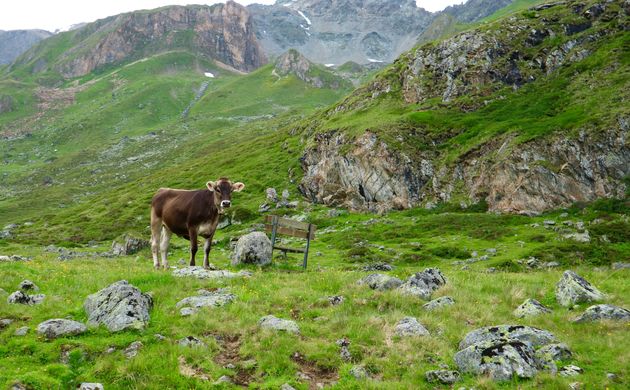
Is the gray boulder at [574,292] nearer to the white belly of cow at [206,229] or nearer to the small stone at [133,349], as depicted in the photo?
the small stone at [133,349]

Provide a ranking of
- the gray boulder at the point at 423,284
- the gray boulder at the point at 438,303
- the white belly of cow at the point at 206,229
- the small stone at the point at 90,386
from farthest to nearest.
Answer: the white belly of cow at the point at 206,229 → the gray boulder at the point at 423,284 → the gray boulder at the point at 438,303 → the small stone at the point at 90,386

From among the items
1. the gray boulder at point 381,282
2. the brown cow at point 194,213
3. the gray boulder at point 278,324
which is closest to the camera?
the gray boulder at point 278,324

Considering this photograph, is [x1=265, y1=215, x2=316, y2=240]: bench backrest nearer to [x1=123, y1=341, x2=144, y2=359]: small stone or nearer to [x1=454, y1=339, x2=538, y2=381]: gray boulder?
[x1=123, y1=341, x2=144, y2=359]: small stone

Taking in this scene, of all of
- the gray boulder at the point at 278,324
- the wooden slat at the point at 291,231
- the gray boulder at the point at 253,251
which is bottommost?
the gray boulder at the point at 253,251

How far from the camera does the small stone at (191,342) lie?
11768 mm

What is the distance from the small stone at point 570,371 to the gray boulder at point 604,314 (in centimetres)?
319

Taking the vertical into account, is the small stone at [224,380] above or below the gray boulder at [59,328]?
below

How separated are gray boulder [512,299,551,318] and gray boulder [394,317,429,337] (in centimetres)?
351

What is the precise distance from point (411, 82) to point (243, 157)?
44162mm

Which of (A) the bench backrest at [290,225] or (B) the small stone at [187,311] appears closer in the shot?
(B) the small stone at [187,311]

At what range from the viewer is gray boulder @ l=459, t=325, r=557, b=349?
454 inches

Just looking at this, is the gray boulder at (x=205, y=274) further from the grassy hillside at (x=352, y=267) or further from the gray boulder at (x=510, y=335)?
the gray boulder at (x=510, y=335)

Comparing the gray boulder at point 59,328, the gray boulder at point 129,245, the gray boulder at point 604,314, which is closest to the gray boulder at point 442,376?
the gray boulder at point 604,314

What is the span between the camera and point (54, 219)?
304ft
